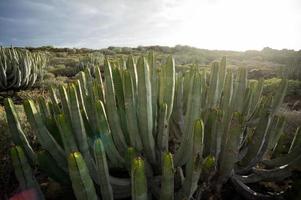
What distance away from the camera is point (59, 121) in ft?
10.0

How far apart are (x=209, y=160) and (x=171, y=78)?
3.78ft

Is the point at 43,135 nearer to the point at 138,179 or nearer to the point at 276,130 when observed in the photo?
the point at 138,179

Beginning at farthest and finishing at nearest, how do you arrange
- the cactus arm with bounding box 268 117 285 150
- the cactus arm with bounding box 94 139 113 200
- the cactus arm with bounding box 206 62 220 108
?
the cactus arm with bounding box 206 62 220 108
the cactus arm with bounding box 268 117 285 150
the cactus arm with bounding box 94 139 113 200

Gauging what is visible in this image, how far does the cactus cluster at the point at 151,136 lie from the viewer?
2.99 meters

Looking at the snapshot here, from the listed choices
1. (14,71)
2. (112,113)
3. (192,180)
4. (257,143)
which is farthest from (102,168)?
(14,71)

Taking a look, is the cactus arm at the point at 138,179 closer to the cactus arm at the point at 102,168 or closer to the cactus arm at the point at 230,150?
the cactus arm at the point at 102,168

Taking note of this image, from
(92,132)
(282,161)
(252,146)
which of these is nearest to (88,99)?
(92,132)

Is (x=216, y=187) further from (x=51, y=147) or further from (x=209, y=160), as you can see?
(x=51, y=147)

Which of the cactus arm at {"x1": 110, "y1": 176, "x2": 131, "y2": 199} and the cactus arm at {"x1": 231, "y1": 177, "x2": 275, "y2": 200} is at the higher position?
the cactus arm at {"x1": 110, "y1": 176, "x2": 131, "y2": 199}

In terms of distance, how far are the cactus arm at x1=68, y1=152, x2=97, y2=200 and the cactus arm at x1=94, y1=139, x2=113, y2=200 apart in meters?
0.16

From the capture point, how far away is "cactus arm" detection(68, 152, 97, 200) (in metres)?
2.53

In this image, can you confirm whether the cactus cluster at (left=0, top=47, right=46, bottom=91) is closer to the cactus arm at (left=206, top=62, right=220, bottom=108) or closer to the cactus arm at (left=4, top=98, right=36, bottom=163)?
the cactus arm at (left=4, top=98, right=36, bottom=163)

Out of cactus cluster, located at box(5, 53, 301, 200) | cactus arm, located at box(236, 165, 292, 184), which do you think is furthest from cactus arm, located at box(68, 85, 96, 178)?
cactus arm, located at box(236, 165, 292, 184)

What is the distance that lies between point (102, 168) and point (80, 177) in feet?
0.83
